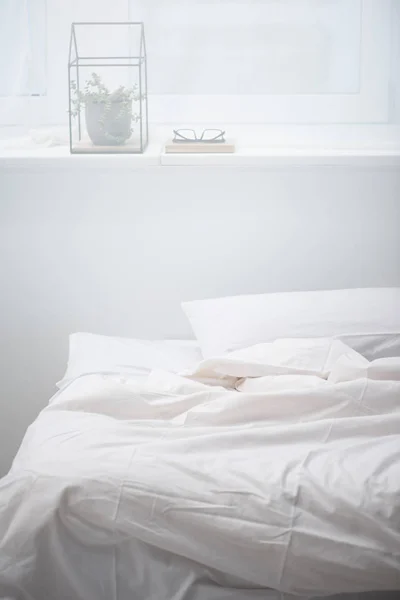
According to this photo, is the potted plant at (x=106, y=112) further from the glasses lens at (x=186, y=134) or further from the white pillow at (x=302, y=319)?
the white pillow at (x=302, y=319)

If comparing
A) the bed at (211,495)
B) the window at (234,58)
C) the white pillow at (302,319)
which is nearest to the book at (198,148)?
the window at (234,58)

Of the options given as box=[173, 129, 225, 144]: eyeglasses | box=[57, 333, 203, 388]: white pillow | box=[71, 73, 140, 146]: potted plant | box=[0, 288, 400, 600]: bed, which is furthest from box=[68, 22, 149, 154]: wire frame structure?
box=[0, 288, 400, 600]: bed

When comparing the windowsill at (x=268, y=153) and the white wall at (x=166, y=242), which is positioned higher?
the windowsill at (x=268, y=153)

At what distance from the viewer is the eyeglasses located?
2361 millimetres

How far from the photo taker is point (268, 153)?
7.74 feet

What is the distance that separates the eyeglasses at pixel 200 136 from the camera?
2.36m

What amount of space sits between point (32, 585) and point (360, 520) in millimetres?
515

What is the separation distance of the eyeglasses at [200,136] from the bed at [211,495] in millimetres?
923

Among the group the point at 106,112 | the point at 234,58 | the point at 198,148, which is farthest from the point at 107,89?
the point at 234,58

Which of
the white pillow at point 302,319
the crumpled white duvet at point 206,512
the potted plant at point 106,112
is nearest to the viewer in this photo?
the crumpled white duvet at point 206,512

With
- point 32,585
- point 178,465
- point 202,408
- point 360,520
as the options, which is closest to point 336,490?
point 360,520

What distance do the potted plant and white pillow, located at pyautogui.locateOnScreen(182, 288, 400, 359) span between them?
1.82ft

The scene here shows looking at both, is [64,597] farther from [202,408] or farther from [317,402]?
[317,402]

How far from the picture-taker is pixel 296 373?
1.79m
